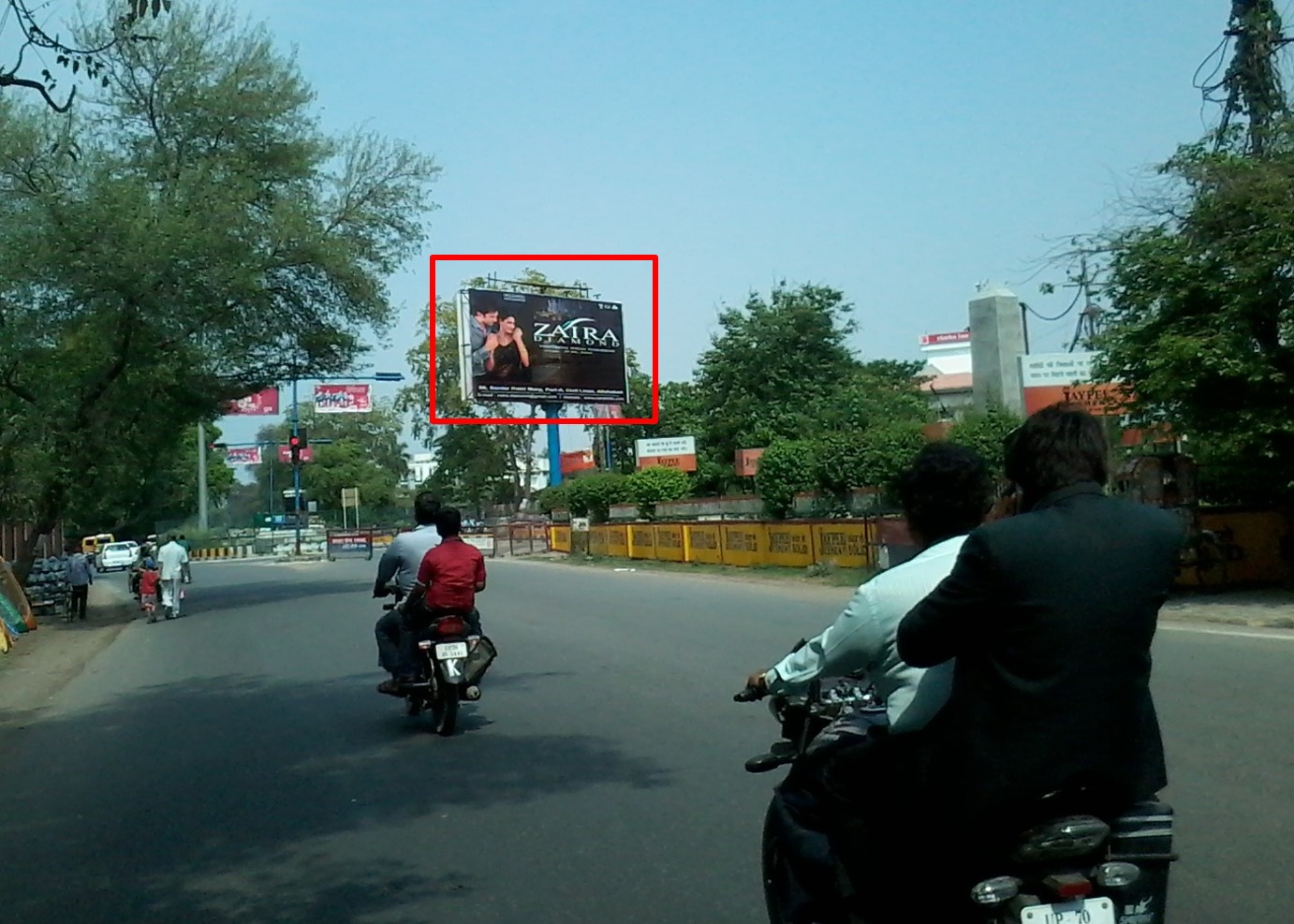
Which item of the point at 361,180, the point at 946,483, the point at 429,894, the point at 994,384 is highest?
the point at 361,180

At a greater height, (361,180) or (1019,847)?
(361,180)

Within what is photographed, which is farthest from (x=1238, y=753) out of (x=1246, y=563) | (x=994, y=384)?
(x=994, y=384)

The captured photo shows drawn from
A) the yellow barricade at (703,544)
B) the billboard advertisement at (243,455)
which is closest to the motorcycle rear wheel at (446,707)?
the yellow barricade at (703,544)

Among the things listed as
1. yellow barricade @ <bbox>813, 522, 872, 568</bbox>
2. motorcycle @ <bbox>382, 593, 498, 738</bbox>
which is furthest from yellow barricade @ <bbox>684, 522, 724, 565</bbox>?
motorcycle @ <bbox>382, 593, 498, 738</bbox>

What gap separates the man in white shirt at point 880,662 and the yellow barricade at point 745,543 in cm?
2511

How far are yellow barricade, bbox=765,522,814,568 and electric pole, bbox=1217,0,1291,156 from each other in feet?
34.5

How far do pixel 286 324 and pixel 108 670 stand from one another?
12770 millimetres

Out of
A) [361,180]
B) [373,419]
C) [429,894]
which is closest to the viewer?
[429,894]

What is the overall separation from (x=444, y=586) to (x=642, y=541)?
28503mm

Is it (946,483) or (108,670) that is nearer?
(946,483)

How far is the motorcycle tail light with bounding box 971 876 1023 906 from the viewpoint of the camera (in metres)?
2.96

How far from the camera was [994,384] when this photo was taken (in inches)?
1421

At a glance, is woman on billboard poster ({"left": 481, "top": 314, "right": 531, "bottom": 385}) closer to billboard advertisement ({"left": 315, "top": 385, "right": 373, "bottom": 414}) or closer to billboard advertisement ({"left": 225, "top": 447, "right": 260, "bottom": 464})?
billboard advertisement ({"left": 315, "top": 385, "right": 373, "bottom": 414})

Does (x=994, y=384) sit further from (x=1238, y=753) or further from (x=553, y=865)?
(x=553, y=865)
